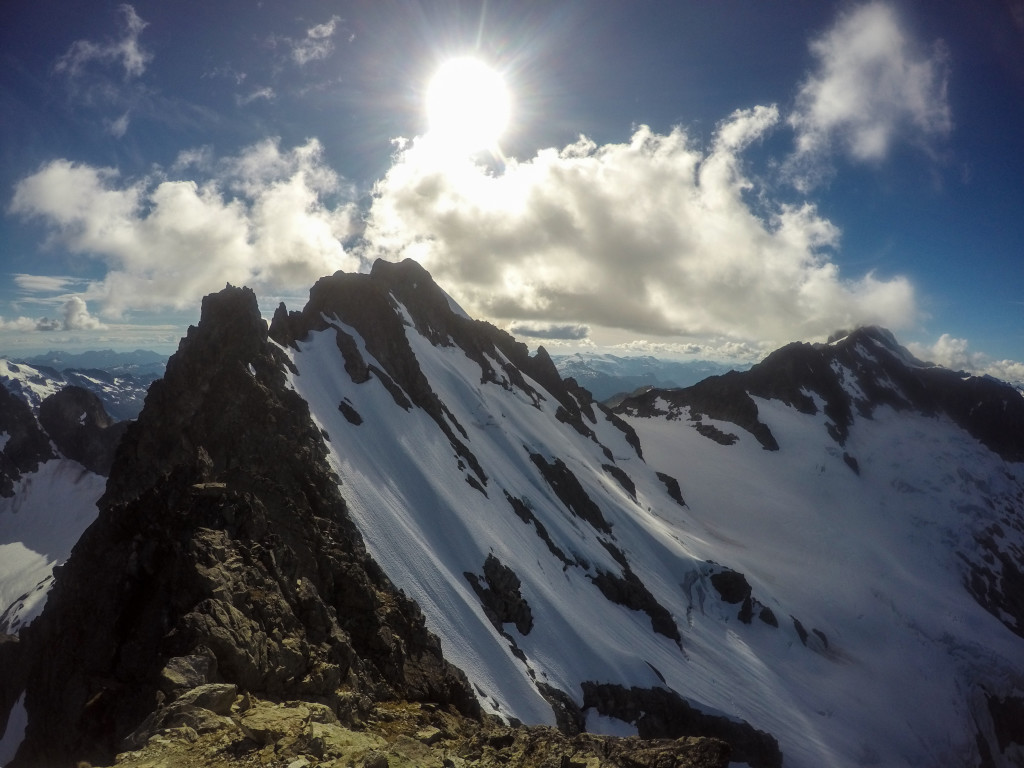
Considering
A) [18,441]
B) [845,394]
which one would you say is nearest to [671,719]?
[845,394]

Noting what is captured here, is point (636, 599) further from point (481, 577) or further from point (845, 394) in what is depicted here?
point (845, 394)

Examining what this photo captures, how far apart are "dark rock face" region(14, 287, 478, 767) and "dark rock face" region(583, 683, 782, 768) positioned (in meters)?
19.3

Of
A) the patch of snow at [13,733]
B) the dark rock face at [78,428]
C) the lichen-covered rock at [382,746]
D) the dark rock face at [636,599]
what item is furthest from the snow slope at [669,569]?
the dark rock face at [78,428]

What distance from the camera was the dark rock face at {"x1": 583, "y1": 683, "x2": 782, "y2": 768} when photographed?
42.4 metres

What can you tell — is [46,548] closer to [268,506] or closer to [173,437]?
[173,437]

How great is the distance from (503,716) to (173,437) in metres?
30.7

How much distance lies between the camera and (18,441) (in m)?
171

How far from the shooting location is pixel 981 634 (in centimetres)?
8794

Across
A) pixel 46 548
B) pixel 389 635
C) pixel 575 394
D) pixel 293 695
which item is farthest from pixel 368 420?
pixel 46 548

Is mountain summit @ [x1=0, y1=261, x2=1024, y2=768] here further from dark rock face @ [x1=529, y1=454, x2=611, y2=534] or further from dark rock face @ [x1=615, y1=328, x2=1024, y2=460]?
dark rock face @ [x1=615, y1=328, x2=1024, y2=460]

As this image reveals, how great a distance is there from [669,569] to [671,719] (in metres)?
27.3

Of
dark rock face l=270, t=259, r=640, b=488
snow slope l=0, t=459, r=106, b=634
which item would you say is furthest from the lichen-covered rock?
snow slope l=0, t=459, r=106, b=634

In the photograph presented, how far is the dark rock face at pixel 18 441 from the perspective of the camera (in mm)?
165950

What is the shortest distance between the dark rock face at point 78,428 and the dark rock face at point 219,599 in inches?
6484
